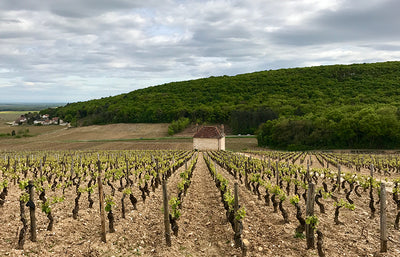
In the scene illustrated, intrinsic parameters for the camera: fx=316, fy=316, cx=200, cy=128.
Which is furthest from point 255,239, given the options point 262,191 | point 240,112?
point 240,112

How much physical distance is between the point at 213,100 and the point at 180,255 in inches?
3640

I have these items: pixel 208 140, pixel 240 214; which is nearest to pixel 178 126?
pixel 208 140

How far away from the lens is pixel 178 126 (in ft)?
251

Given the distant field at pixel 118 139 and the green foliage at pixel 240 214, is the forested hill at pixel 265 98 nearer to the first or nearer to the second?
the distant field at pixel 118 139

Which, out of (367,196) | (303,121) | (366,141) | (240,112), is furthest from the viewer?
(240,112)

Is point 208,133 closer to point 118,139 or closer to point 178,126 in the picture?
point 118,139

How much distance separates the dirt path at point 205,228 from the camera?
7.63m

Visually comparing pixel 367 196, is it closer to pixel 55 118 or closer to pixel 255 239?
pixel 255 239

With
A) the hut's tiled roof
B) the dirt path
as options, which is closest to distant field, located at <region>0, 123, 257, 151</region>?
the hut's tiled roof

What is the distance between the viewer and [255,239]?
8133 mm

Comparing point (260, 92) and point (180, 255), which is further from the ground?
point (260, 92)

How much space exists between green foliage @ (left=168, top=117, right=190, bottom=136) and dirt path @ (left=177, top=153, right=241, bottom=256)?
6046 cm

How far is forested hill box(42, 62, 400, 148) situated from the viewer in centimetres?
7512

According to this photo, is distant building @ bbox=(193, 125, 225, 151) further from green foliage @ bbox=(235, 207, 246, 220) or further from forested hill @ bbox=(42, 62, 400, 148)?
green foliage @ bbox=(235, 207, 246, 220)
